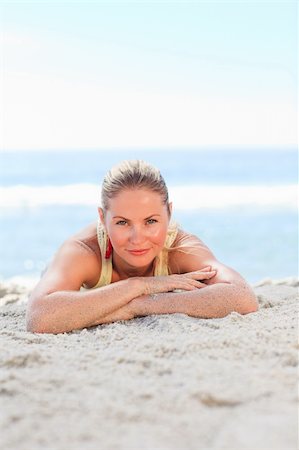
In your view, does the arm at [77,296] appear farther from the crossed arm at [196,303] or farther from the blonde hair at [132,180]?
the blonde hair at [132,180]

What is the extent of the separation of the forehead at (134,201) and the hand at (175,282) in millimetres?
378

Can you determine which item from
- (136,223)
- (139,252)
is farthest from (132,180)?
(139,252)

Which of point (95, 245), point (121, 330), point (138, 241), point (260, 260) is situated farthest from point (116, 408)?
point (260, 260)

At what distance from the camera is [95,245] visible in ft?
11.4

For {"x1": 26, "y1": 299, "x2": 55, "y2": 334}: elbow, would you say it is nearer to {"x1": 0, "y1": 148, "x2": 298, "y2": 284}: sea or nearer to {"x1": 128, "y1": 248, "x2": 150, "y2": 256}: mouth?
{"x1": 128, "y1": 248, "x2": 150, "y2": 256}: mouth

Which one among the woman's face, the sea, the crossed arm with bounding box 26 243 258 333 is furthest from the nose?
the sea

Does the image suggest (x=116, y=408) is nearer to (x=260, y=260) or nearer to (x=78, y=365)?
(x=78, y=365)

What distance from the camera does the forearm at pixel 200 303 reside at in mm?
3031

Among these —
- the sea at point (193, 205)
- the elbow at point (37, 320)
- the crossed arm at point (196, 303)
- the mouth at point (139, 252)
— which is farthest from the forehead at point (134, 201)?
the sea at point (193, 205)

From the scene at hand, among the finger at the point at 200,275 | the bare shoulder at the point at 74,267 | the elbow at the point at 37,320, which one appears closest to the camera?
the elbow at the point at 37,320

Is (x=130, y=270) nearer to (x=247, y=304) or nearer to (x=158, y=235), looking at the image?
(x=158, y=235)

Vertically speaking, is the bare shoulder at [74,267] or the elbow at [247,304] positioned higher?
the bare shoulder at [74,267]

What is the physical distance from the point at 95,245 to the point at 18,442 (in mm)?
1885

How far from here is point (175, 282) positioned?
126 inches
